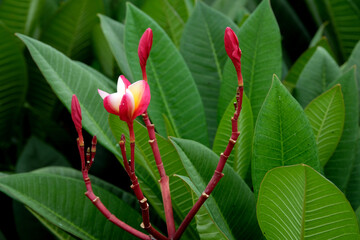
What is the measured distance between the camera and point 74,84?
0.84 m

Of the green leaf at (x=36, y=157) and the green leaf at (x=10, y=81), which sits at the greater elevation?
the green leaf at (x=10, y=81)

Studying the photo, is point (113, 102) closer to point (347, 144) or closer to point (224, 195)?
point (224, 195)

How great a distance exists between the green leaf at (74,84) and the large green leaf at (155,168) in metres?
0.08

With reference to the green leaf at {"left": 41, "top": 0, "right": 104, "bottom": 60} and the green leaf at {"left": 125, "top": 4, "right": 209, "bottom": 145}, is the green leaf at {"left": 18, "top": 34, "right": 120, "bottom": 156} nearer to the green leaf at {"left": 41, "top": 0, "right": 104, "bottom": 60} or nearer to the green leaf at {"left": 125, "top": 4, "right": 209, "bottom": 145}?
the green leaf at {"left": 125, "top": 4, "right": 209, "bottom": 145}

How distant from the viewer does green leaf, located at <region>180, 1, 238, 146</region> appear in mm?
1028

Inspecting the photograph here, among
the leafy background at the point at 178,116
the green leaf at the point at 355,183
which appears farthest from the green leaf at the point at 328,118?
the green leaf at the point at 355,183

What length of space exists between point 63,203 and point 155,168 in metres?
0.19

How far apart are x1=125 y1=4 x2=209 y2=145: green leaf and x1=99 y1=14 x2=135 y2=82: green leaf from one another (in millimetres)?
65

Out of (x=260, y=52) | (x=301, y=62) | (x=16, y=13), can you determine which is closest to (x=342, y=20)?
(x=301, y=62)

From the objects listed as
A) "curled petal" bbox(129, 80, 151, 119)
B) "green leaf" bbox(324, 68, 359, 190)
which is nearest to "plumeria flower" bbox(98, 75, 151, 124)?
"curled petal" bbox(129, 80, 151, 119)

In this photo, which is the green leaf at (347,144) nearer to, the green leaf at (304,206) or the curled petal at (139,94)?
the green leaf at (304,206)

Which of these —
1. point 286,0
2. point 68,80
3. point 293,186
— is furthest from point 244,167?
point 286,0

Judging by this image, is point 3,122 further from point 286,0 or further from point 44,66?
point 286,0

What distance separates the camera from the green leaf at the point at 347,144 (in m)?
0.83
